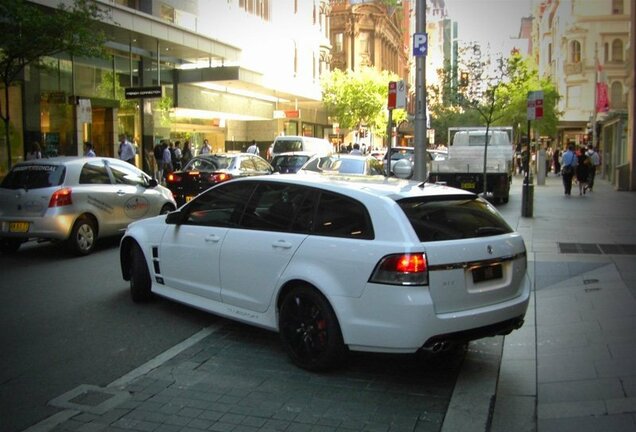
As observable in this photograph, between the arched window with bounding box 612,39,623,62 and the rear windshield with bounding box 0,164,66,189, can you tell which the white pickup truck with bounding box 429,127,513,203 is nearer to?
the rear windshield with bounding box 0,164,66,189

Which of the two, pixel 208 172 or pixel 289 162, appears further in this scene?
pixel 289 162

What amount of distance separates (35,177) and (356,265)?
777 cm

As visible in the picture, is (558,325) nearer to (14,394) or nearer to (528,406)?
(528,406)

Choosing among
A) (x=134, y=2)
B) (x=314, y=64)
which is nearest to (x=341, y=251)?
(x=134, y=2)

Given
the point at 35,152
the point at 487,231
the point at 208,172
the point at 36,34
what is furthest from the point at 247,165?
the point at 487,231

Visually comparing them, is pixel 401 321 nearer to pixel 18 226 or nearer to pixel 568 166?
pixel 18 226

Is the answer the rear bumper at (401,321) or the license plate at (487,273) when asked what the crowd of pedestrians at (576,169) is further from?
the rear bumper at (401,321)

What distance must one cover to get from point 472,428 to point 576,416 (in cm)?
70

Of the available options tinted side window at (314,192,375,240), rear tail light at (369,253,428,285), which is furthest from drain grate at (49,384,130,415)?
rear tail light at (369,253,428,285)

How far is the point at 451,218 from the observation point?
530 cm

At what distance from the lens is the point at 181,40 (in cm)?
2694

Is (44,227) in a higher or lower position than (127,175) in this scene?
lower

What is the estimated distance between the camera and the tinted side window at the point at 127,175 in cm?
1198

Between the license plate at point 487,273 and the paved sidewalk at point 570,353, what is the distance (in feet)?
2.60
